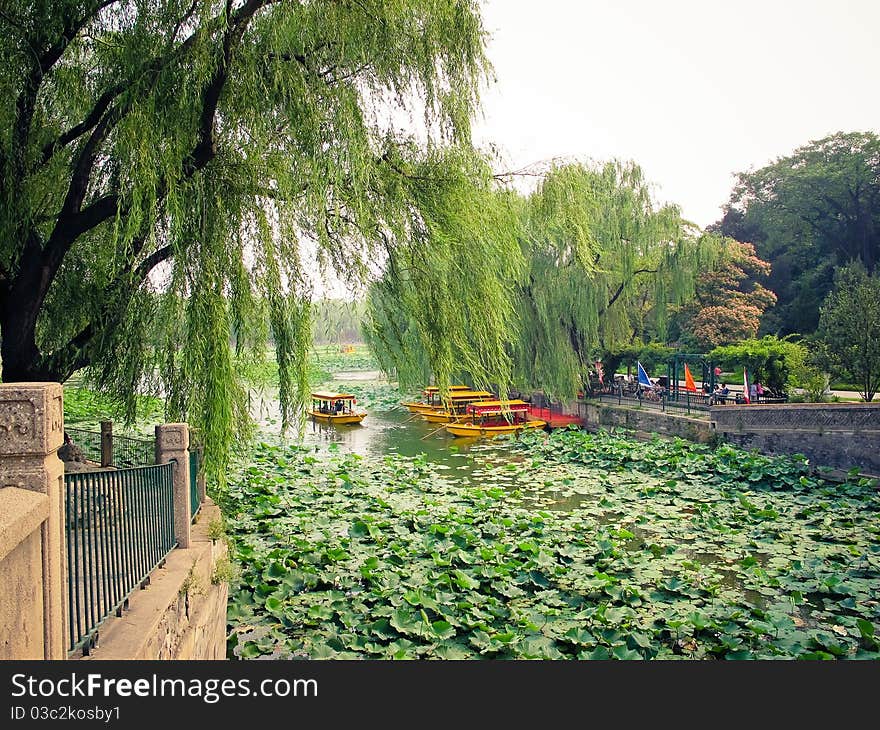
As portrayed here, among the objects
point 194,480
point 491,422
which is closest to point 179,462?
point 194,480

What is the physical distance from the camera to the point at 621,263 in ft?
61.4

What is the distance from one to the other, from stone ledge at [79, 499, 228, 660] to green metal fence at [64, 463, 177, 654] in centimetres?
7

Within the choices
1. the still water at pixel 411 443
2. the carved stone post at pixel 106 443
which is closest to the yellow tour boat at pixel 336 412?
the still water at pixel 411 443

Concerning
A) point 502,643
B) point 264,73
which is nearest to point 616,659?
point 502,643

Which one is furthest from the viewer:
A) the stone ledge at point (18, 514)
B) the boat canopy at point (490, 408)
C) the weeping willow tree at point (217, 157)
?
the boat canopy at point (490, 408)

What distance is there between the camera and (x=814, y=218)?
3008 cm

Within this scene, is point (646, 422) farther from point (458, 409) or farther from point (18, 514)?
point (18, 514)

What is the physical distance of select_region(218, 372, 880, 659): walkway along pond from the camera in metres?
5.14

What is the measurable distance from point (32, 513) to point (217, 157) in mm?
3719

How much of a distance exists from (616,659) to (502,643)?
0.78m

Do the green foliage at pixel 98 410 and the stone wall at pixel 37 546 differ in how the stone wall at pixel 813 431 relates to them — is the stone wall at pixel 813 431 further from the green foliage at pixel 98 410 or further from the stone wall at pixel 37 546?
the stone wall at pixel 37 546

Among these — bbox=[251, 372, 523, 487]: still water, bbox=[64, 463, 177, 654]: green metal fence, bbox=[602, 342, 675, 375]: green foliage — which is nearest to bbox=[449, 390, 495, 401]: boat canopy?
bbox=[251, 372, 523, 487]: still water

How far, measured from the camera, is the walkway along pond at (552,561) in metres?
5.14

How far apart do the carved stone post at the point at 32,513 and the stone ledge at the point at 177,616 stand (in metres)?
0.53
